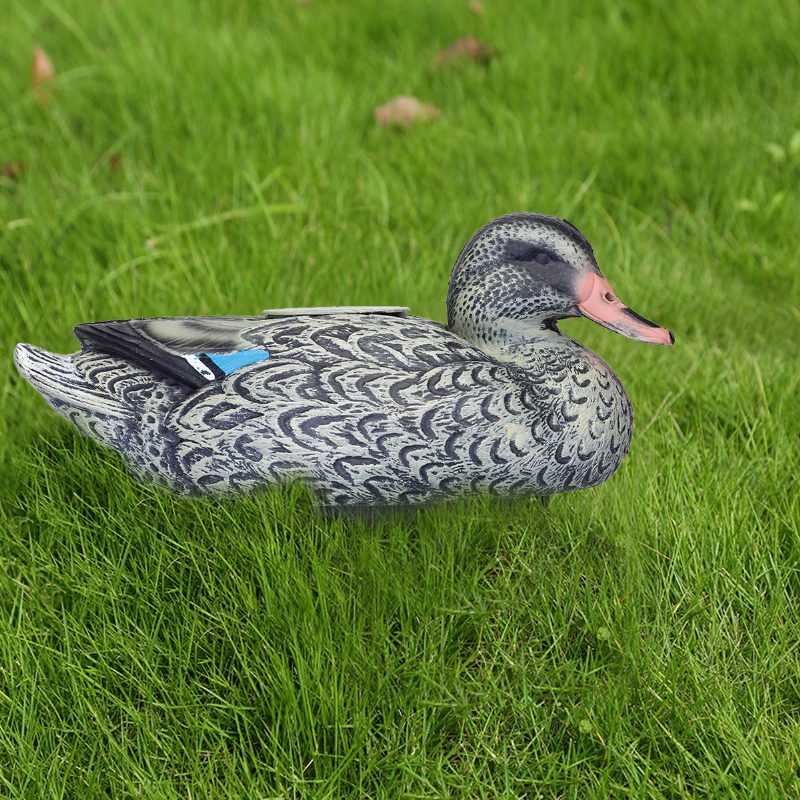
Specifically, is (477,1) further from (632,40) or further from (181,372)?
(181,372)

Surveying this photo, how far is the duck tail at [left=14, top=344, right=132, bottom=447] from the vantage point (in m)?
2.29

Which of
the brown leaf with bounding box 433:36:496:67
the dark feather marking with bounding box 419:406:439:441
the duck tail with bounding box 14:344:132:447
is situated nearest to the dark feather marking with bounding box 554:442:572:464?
the dark feather marking with bounding box 419:406:439:441

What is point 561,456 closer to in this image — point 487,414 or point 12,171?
point 487,414

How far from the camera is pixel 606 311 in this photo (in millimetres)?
2264

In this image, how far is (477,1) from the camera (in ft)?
16.5

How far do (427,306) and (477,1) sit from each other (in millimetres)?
2407

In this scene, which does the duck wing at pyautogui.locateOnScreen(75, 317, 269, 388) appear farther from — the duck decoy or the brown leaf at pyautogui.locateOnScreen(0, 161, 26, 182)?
the brown leaf at pyautogui.locateOnScreen(0, 161, 26, 182)

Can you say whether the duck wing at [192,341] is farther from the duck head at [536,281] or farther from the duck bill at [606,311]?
the duck bill at [606,311]

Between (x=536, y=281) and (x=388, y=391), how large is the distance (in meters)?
0.40

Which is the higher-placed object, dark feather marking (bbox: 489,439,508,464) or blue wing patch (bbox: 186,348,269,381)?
blue wing patch (bbox: 186,348,269,381)

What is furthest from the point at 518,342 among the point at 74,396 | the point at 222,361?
Answer: the point at 74,396

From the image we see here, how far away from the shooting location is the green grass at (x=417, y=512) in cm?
200

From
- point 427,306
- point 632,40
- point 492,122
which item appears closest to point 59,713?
point 427,306

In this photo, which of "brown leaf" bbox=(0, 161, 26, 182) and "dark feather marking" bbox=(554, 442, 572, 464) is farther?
"brown leaf" bbox=(0, 161, 26, 182)
